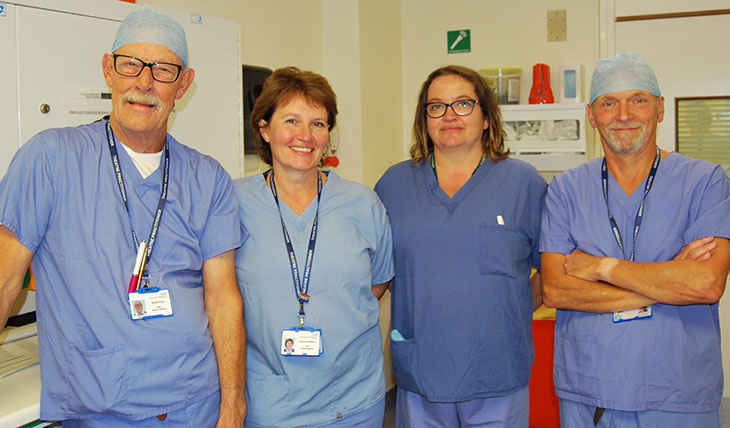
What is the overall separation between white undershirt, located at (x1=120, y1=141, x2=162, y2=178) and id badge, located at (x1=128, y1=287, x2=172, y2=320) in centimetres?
28

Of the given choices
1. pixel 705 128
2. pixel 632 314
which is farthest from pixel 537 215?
pixel 705 128

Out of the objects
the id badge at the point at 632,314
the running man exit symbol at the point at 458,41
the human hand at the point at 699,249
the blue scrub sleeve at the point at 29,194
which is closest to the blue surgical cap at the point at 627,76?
the human hand at the point at 699,249

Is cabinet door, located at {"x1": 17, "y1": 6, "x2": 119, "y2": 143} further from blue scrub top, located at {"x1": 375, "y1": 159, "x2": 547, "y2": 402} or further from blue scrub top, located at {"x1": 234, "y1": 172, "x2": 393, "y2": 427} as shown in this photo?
blue scrub top, located at {"x1": 375, "y1": 159, "x2": 547, "y2": 402}

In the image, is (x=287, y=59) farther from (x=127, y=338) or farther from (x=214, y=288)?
(x=127, y=338)

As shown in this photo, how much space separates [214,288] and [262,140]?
49 cm

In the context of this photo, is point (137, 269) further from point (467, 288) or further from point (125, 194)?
point (467, 288)

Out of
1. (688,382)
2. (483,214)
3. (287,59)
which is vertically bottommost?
(688,382)

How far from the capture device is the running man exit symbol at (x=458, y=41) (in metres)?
3.66

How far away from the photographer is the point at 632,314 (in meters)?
1.59

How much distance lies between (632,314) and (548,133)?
1816 millimetres

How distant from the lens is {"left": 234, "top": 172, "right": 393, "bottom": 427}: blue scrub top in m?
1.51

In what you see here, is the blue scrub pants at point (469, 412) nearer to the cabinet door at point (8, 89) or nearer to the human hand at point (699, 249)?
the human hand at point (699, 249)

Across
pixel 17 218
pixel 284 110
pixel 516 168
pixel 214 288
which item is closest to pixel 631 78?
pixel 516 168

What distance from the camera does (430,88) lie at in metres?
1.92
